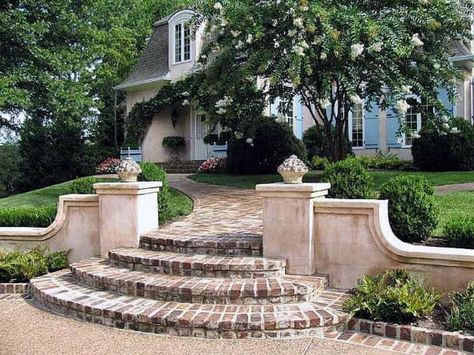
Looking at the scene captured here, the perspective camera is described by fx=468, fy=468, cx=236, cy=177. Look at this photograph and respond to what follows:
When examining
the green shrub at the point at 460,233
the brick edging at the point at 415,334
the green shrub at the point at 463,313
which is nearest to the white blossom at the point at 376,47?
the green shrub at the point at 460,233

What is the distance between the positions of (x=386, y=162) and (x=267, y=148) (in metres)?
3.98

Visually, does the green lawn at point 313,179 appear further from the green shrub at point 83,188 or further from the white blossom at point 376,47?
the green shrub at point 83,188

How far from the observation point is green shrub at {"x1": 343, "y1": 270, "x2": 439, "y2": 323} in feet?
14.6

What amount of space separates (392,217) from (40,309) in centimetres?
445

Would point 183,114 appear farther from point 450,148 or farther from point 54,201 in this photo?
point 450,148

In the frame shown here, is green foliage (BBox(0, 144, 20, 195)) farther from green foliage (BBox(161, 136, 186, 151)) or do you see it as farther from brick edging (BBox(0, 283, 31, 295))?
brick edging (BBox(0, 283, 31, 295))

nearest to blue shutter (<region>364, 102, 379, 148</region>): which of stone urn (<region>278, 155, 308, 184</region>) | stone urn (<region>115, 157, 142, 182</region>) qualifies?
stone urn (<region>115, 157, 142, 182</region>)

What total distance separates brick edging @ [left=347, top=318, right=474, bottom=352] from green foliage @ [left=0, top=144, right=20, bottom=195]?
22470mm

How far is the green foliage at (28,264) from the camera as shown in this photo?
254 inches

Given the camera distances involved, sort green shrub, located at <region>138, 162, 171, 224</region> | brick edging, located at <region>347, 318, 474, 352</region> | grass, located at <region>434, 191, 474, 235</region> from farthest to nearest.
→ 1. green shrub, located at <region>138, 162, 171, 224</region>
2. grass, located at <region>434, 191, 474, 235</region>
3. brick edging, located at <region>347, 318, 474, 352</region>

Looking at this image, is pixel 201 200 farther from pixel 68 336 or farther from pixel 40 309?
pixel 68 336

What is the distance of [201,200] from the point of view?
9820mm

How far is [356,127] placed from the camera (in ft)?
59.3

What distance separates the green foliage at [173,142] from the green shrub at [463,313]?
1627cm
